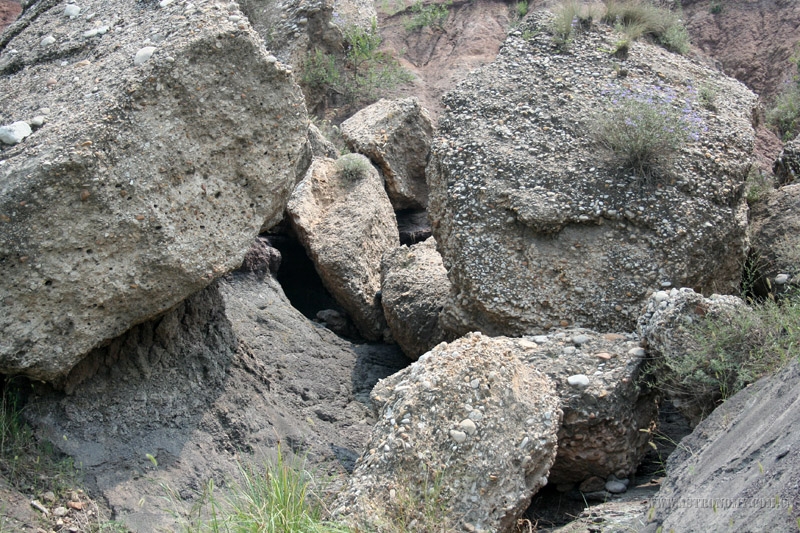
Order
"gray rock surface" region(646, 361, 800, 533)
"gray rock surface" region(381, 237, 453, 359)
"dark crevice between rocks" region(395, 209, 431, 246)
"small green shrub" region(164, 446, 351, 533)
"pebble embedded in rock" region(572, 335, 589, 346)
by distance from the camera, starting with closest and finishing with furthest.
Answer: "gray rock surface" region(646, 361, 800, 533)
"small green shrub" region(164, 446, 351, 533)
"pebble embedded in rock" region(572, 335, 589, 346)
"gray rock surface" region(381, 237, 453, 359)
"dark crevice between rocks" region(395, 209, 431, 246)

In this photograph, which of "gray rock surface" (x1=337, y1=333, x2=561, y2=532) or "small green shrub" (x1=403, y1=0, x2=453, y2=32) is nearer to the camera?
"gray rock surface" (x1=337, y1=333, x2=561, y2=532)

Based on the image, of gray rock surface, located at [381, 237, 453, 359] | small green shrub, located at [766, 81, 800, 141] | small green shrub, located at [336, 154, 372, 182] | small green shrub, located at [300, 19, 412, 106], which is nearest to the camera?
gray rock surface, located at [381, 237, 453, 359]

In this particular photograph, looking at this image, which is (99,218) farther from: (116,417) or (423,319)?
(423,319)

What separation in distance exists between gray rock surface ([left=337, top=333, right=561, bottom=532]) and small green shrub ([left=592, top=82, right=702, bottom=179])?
1934 millimetres

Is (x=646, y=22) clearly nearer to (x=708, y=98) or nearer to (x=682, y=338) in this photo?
(x=708, y=98)

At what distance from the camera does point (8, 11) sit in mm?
10078

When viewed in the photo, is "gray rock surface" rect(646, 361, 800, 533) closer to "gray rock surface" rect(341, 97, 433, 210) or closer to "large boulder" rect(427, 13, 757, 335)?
"large boulder" rect(427, 13, 757, 335)

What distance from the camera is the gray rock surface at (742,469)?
280cm

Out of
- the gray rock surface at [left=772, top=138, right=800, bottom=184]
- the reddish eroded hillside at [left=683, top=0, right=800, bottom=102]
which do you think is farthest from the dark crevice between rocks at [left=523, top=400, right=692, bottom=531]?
the reddish eroded hillside at [left=683, top=0, right=800, bottom=102]

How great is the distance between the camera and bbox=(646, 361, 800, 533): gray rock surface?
2.80m

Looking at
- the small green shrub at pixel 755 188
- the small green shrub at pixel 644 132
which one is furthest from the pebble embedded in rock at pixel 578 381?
the small green shrub at pixel 755 188

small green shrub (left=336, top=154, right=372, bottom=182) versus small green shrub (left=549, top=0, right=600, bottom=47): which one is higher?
small green shrub (left=549, top=0, right=600, bottom=47)

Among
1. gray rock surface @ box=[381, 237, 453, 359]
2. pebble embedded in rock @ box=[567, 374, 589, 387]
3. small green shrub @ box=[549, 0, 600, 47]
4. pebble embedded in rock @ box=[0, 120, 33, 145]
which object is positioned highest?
pebble embedded in rock @ box=[0, 120, 33, 145]

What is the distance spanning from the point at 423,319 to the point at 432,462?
2.25 metres
